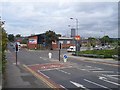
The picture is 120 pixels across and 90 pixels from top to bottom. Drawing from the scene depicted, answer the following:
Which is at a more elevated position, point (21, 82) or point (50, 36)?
point (50, 36)

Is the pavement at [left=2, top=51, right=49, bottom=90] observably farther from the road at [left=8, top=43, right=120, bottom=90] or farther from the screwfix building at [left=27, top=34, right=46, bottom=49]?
the screwfix building at [left=27, top=34, right=46, bottom=49]

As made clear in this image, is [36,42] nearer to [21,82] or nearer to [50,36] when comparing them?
[50,36]

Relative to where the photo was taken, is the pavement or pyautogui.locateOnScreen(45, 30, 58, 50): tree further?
pyautogui.locateOnScreen(45, 30, 58, 50): tree

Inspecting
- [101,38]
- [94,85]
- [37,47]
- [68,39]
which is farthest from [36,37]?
[94,85]

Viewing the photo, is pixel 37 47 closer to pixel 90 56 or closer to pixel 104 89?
pixel 90 56

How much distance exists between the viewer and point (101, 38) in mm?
170375

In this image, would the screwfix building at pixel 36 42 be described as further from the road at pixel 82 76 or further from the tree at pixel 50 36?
the road at pixel 82 76

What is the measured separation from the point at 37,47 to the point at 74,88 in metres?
102

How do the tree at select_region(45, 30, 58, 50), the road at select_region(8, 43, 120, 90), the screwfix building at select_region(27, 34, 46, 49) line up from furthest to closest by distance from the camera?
the screwfix building at select_region(27, 34, 46, 49) < the tree at select_region(45, 30, 58, 50) < the road at select_region(8, 43, 120, 90)

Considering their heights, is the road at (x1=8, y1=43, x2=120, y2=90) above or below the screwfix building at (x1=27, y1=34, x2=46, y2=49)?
below

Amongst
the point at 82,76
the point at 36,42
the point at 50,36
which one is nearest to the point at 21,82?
the point at 82,76

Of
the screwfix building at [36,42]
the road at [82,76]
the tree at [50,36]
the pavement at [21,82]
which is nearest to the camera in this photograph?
the pavement at [21,82]

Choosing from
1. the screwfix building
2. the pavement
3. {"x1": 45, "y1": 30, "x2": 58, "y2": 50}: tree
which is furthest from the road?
the screwfix building

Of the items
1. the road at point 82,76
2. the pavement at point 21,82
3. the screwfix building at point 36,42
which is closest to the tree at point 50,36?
the screwfix building at point 36,42
